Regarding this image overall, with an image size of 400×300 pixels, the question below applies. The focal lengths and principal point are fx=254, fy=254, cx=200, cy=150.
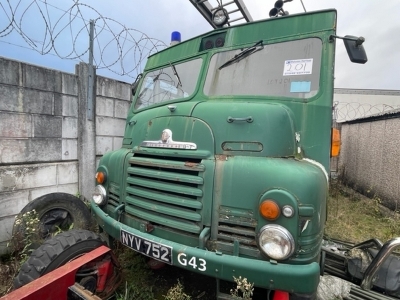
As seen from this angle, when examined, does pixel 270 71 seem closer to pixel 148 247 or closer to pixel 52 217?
pixel 148 247

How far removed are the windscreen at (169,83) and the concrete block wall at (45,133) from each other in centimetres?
125

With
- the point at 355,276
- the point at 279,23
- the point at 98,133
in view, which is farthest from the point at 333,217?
the point at 98,133

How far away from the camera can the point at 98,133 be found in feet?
14.4

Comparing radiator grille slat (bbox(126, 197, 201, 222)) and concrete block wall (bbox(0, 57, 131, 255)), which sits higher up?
concrete block wall (bbox(0, 57, 131, 255))

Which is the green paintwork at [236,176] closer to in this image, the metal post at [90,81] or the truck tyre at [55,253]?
the truck tyre at [55,253]

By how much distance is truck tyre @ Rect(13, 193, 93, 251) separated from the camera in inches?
118

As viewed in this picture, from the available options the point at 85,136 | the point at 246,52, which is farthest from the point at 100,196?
the point at 246,52

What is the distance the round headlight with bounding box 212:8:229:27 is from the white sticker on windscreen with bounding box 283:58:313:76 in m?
1.40

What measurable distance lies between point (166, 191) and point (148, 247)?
45 cm

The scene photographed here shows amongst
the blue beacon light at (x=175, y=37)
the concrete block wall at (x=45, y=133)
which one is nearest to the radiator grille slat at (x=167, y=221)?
the concrete block wall at (x=45, y=133)

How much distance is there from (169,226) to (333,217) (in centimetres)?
429

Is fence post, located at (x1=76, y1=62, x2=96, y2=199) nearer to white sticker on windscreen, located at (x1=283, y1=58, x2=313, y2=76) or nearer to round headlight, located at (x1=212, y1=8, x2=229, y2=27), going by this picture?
round headlight, located at (x1=212, y1=8, x2=229, y2=27)

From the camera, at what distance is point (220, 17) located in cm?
345

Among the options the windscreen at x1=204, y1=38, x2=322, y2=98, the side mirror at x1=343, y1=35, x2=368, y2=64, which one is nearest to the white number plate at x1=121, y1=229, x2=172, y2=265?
the windscreen at x1=204, y1=38, x2=322, y2=98
